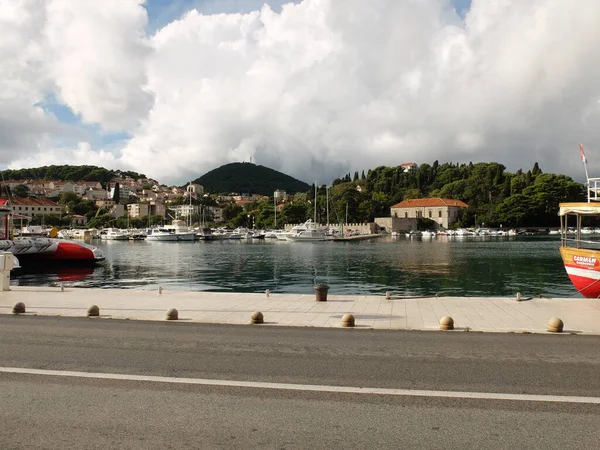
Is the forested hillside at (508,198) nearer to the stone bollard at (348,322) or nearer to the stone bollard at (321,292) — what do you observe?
the stone bollard at (321,292)

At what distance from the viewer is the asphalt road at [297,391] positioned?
212 inches

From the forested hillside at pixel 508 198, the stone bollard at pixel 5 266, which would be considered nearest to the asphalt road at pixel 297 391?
the stone bollard at pixel 5 266

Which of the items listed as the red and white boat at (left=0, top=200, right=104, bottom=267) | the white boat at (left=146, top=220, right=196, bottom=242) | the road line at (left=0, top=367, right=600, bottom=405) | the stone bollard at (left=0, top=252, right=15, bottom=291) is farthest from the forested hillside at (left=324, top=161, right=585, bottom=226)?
the road line at (left=0, top=367, right=600, bottom=405)

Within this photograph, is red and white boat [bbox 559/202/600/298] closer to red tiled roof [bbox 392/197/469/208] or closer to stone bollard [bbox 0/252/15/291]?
stone bollard [bbox 0/252/15/291]

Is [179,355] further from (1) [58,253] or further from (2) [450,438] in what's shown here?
(1) [58,253]

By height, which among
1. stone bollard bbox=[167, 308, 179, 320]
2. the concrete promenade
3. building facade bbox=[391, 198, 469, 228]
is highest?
building facade bbox=[391, 198, 469, 228]

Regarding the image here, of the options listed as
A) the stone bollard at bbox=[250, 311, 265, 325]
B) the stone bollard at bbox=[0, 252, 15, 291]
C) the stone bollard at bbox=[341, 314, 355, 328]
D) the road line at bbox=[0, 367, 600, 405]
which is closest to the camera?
the road line at bbox=[0, 367, 600, 405]

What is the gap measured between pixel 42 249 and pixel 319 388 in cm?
4840

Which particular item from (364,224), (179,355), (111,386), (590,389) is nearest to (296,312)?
(179,355)

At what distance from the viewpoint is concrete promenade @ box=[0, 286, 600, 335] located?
12484 millimetres

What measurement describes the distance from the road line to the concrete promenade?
500cm

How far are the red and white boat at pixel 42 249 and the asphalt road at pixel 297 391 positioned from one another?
3911cm

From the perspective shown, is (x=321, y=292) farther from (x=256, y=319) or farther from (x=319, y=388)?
(x=319, y=388)

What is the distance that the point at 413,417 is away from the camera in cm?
598
